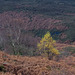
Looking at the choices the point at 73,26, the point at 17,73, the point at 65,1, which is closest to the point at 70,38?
the point at 73,26

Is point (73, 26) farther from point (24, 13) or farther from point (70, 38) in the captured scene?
point (24, 13)

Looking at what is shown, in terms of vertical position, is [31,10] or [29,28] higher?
[31,10]

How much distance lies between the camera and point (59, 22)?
53250 millimetres

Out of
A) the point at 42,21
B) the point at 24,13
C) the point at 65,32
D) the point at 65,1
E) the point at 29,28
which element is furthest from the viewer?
the point at 65,1

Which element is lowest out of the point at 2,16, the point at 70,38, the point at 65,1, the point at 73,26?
the point at 70,38

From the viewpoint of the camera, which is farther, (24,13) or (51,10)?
(51,10)

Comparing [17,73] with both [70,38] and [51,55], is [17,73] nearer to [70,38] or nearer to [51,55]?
[51,55]

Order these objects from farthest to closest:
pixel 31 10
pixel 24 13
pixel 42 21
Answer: pixel 31 10 < pixel 24 13 < pixel 42 21

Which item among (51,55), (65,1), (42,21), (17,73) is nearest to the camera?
(17,73)

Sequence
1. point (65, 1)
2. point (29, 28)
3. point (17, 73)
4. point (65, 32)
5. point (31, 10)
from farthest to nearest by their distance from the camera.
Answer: point (65, 1)
point (31, 10)
point (29, 28)
point (65, 32)
point (17, 73)

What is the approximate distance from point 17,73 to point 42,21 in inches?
2068

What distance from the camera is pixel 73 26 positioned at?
4734 centimetres

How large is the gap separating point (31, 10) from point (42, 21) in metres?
16.4

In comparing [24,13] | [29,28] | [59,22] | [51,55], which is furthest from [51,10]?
[51,55]
